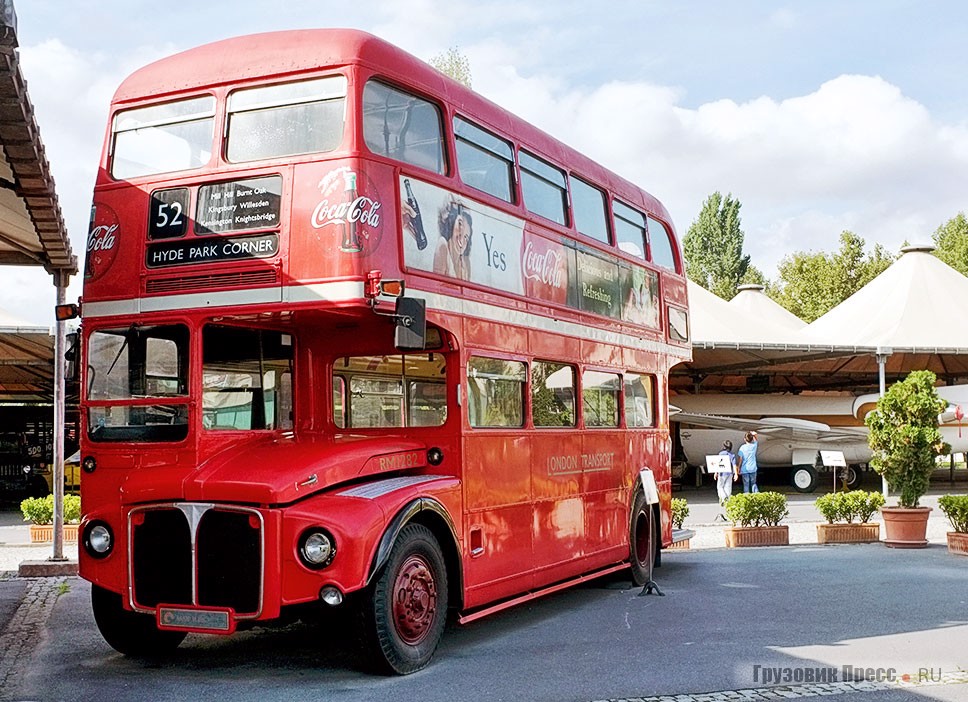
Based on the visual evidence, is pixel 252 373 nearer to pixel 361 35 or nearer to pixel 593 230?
pixel 361 35

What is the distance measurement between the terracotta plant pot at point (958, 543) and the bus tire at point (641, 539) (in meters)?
5.15

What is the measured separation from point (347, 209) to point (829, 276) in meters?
55.5

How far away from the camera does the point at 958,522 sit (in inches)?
625

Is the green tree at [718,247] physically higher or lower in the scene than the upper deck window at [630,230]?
higher

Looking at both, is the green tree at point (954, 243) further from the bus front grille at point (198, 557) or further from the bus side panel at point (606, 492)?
the bus front grille at point (198, 557)

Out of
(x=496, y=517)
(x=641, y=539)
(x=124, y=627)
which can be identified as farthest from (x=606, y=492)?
Result: (x=124, y=627)

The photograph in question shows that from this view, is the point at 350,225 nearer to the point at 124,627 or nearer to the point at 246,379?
the point at 246,379

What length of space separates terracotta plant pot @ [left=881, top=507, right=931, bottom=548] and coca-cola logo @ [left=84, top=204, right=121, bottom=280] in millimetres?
12372

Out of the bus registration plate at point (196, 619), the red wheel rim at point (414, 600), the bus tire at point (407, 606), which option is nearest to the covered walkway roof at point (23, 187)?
the bus registration plate at point (196, 619)

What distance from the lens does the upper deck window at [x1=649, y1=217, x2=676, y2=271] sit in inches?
528

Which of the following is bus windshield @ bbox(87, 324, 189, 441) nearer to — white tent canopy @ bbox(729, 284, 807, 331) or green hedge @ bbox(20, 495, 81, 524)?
green hedge @ bbox(20, 495, 81, 524)

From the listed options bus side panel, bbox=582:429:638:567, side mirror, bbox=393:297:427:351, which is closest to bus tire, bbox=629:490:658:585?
bus side panel, bbox=582:429:638:567

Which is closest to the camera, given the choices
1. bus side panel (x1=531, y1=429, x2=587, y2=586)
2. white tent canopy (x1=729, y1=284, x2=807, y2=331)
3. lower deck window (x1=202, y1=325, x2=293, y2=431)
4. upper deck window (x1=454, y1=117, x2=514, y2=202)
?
lower deck window (x1=202, y1=325, x2=293, y2=431)

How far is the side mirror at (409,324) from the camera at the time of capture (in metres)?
7.55
